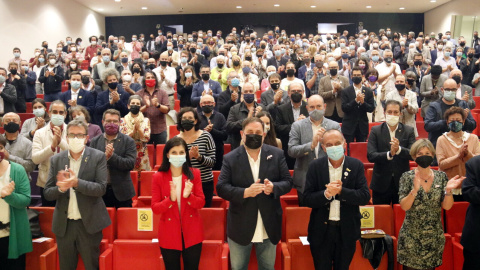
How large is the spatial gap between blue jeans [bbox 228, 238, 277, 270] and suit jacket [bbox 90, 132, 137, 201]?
123cm

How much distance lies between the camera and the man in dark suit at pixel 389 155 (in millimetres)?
4027

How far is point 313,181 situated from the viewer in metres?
3.27

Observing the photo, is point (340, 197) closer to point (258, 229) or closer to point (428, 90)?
point (258, 229)

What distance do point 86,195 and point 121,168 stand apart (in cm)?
56

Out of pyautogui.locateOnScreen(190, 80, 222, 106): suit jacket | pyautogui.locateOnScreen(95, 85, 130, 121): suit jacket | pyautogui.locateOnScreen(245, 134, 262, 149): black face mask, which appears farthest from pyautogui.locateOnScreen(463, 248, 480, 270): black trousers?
pyautogui.locateOnScreen(95, 85, 130, 121): suit jacket

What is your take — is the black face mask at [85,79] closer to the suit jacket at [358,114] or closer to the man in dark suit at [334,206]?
the suit jacket at [358,114]

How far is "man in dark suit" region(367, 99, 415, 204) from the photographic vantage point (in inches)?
159

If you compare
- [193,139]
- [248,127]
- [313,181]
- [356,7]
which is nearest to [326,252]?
[313,181]

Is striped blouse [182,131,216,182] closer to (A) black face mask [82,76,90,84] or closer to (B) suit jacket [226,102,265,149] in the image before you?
(B) suit jacket [226,102,265,149]

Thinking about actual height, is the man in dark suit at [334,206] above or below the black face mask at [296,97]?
below

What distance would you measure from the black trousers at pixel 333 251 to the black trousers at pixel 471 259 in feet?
2.83

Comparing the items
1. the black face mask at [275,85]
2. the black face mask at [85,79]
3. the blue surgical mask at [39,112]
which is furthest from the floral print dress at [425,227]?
the black face mask at [85,79]

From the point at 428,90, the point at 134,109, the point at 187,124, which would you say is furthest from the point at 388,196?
the point at 428,90

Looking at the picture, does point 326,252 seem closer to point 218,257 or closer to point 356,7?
point 218,257
